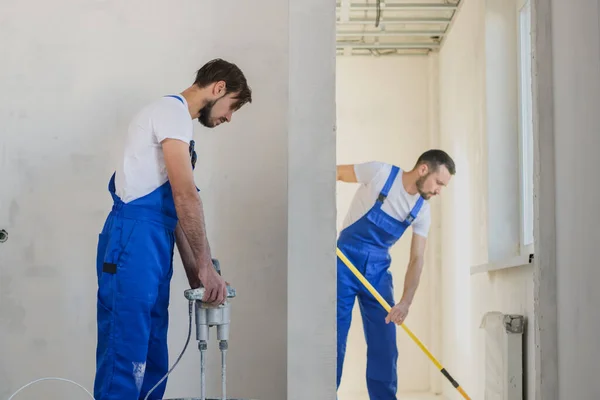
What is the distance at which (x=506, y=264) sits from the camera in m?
3.67

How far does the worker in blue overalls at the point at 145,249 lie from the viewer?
7.76 feet

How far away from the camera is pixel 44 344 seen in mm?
2998

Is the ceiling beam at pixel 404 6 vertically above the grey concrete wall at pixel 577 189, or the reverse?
the ceiling beam at pixel 404 6

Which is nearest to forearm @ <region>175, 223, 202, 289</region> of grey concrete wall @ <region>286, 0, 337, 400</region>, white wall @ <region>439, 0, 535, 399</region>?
grey concrete wall @ <region>286, 0, 337, 400</region>

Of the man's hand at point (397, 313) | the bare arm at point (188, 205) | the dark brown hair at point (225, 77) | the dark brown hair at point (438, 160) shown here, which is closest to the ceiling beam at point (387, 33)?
the dark brown hair at point (438, 160)

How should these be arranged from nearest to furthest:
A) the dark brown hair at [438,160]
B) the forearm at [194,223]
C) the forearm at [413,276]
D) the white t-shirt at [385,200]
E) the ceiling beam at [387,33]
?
the forearm at [194,223] → the white t-shirt at [385,200] → the forearm at [413,276] → the dark brown hair at [438,160] → the ceiling beam at [387,33]

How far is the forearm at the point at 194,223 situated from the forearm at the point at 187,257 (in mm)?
234

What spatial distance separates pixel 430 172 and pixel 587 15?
2.17 meters

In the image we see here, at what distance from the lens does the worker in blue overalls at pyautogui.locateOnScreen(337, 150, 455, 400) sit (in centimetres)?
409

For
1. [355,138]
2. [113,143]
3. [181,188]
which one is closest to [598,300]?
[181,188]

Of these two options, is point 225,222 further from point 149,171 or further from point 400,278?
point 400,278

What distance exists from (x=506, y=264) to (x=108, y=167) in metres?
1.89

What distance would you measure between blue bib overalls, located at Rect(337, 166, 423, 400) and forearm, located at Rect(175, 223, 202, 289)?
4.62 feet

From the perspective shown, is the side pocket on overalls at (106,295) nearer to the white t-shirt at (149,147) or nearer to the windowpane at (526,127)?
the white t-shirt at (149,147)
